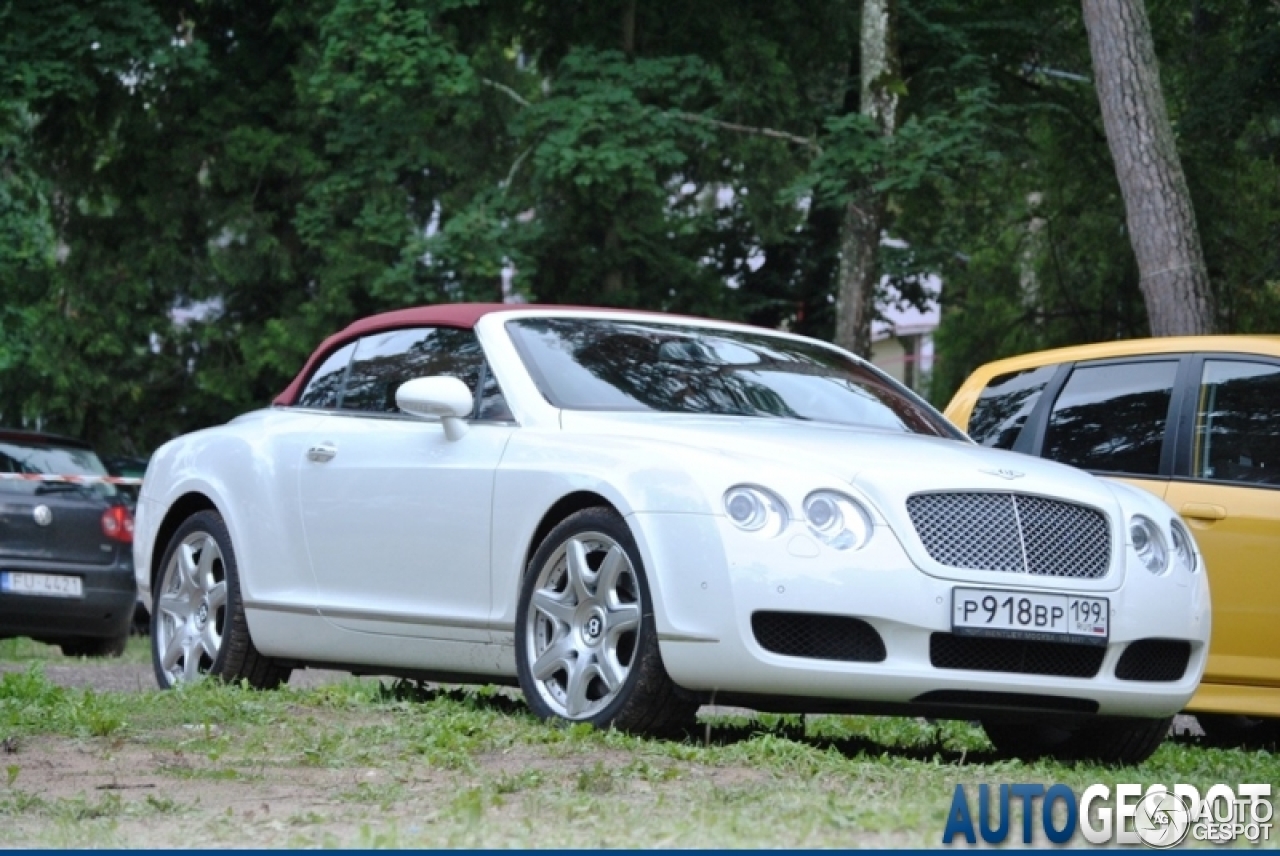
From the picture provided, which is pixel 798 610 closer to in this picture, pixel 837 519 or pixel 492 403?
pixel 837 519

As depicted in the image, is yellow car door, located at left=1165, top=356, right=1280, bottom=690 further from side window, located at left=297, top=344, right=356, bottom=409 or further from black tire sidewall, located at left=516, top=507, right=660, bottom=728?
side window, located at left=297, top=344, right=356, bottom=409

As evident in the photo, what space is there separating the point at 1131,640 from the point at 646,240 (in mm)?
20017

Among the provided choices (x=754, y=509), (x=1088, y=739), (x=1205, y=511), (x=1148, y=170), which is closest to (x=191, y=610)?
(x=754, y=509)

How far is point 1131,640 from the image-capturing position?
304 inches

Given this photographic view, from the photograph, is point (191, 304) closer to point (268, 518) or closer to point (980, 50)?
point (980, 50)

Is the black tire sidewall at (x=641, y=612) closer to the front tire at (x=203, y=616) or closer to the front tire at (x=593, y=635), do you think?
the front tire at (x=593, y=635)

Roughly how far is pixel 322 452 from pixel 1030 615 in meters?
3.23

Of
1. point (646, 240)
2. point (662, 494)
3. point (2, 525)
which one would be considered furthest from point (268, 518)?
point (646, 240)

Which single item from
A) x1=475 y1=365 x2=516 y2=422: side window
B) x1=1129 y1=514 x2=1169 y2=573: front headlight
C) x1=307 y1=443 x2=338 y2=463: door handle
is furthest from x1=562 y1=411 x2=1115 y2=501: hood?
x1=307 y1=443 x2=338 y2=463: door handle

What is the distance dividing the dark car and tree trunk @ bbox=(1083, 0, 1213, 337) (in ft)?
24.3

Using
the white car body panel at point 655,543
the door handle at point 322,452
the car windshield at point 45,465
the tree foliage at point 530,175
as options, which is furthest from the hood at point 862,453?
the tree foliage at point 530,175

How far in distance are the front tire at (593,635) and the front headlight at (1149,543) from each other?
1.58 metres

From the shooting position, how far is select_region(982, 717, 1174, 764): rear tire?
8180mm

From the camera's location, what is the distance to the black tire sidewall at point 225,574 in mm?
9875
